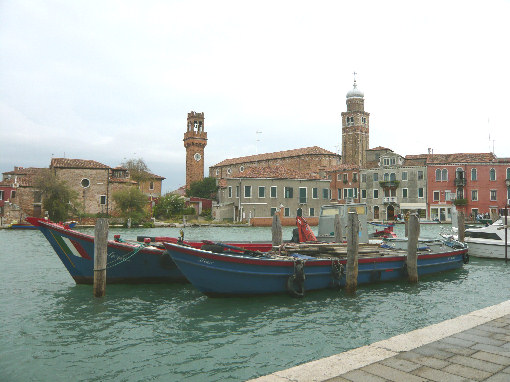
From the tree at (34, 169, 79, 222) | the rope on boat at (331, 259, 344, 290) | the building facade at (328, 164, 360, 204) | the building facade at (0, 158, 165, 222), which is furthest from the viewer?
the building facade at (328, 164, 360, 204)

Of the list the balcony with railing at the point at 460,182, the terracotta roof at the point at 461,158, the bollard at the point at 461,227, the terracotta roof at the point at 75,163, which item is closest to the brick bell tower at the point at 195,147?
the terracotta roof at the point at 75,163

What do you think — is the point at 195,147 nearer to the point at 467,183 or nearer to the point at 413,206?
the point at 413,206

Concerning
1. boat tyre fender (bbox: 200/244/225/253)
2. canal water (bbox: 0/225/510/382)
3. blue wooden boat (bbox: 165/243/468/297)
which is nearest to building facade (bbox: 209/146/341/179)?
blue wooden boat (bbox: 165/243/468/297)

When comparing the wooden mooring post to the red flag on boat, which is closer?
the wooden mooring post

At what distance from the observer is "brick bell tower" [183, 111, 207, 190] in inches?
3223

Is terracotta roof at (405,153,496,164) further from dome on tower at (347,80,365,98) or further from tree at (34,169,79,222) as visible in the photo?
tree at (34,169,79,222)

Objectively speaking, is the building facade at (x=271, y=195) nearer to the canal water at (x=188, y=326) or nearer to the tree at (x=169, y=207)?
the tree at (x=169, y=207)

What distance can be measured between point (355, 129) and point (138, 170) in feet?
131

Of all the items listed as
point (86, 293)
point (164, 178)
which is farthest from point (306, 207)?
point (86, 293)

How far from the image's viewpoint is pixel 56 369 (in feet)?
22.6

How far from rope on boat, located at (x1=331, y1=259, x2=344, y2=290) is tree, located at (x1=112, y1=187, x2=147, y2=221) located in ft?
137

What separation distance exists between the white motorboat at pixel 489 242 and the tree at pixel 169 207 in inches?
1667

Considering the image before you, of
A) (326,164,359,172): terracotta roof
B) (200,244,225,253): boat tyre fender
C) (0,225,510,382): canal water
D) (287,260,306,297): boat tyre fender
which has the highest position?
(326,164,359,172): terracotta roof

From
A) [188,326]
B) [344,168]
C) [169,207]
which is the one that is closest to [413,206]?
[344,168]
